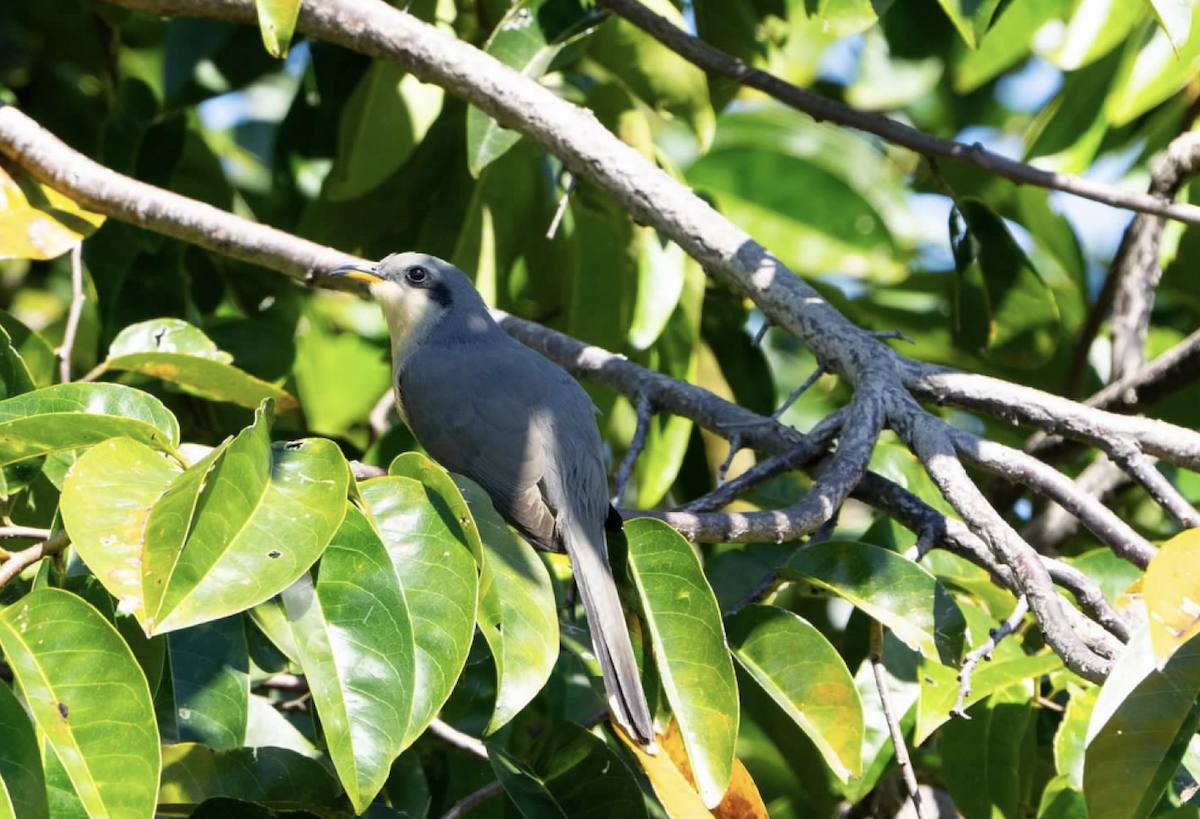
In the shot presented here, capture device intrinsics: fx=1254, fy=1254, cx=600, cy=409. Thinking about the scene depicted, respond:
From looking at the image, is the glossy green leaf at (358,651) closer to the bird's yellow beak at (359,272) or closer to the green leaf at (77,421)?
the green leaf at (77,421)

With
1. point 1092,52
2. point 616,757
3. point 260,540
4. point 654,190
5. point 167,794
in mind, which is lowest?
point 167,794

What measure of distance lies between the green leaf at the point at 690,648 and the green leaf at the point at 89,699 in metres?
0.91

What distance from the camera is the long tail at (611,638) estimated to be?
244 centimetres

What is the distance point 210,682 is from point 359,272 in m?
1.77

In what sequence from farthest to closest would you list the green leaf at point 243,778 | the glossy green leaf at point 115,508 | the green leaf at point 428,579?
the green leaf at point 243,778 → the green leaf at point 428,579 → the glossy green leaf at point 115,508

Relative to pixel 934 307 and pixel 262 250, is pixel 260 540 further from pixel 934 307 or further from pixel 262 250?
pixel 934 307

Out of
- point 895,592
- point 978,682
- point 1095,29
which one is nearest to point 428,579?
point 895,592

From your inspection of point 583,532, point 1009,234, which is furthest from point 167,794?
point 1009,234

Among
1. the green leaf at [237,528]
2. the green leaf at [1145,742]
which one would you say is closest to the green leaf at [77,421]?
the green leaf at [237,528]

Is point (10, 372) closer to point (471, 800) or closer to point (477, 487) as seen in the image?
point (477, 487)

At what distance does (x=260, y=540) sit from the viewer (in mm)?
1856

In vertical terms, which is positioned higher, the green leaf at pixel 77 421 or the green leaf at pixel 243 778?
the green leaf at pixel 77 421

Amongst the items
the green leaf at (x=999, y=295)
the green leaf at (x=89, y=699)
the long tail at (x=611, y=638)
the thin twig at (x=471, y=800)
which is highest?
the green leaf at (x=999, y=295)

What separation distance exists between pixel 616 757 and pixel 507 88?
6.48 feet
